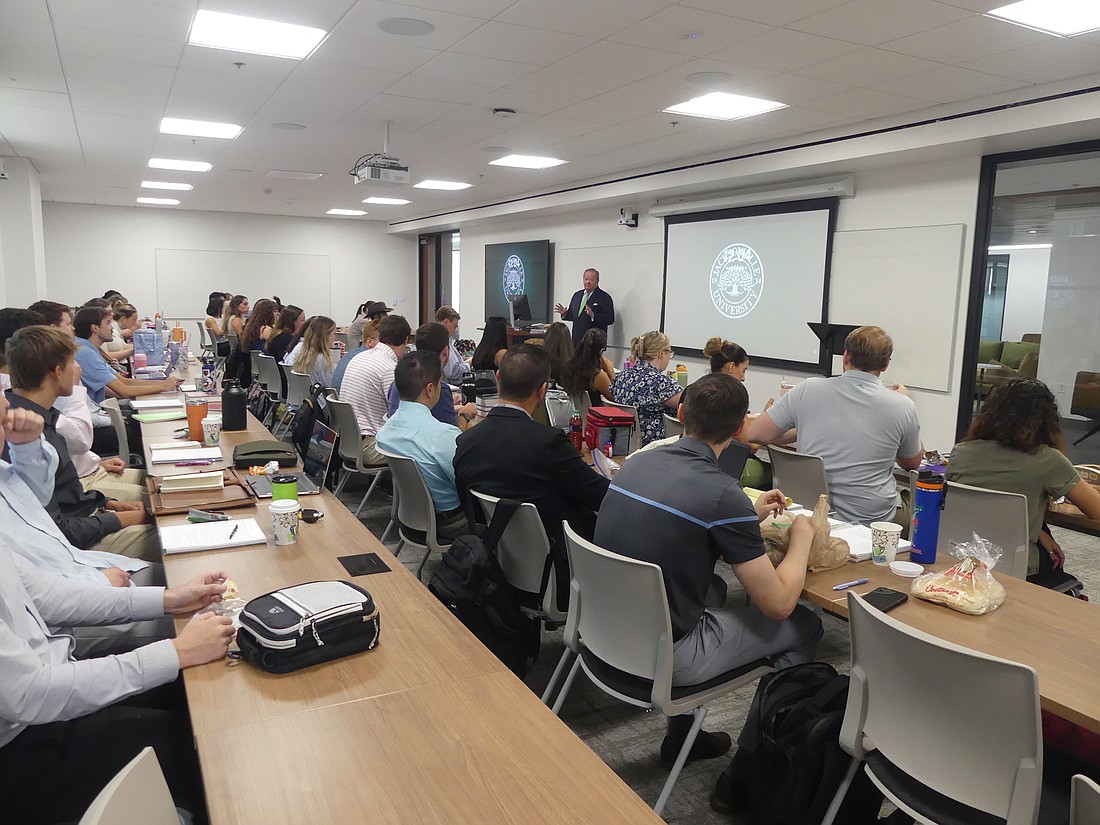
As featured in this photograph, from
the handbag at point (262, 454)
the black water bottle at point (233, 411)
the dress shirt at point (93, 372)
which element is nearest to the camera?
the handbag at point (262, 454)

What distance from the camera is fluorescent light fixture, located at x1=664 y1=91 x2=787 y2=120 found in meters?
5.45

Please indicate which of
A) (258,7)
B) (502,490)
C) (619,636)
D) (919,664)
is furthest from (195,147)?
(919,664)

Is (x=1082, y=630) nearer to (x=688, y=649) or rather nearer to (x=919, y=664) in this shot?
(x=919, y=664)

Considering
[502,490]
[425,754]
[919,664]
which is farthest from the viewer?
[502,490]

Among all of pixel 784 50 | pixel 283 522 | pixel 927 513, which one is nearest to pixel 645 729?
pixel 927 513

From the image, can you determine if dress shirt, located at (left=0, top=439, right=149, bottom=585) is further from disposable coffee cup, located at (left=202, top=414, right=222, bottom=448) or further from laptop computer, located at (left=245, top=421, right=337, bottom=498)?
disposable coffee cup, located at (left=202, top=414, right=222, bottom=448)

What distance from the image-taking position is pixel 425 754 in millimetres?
1308

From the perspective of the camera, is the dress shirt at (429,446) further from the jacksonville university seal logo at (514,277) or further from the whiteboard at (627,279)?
the jacksonville university seal logo at (514,277)

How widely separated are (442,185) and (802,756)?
9.37 metres

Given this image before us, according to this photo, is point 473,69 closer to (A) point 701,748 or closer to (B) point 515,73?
(B) point 515,73

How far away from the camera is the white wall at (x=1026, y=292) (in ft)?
19.4

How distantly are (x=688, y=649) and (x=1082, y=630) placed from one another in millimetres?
959

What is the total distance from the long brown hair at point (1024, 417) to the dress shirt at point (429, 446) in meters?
2.14

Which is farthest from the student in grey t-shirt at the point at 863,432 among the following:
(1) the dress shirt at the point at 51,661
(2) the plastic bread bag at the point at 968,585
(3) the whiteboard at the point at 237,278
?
(3) the whiteboard at the point at 237,278
